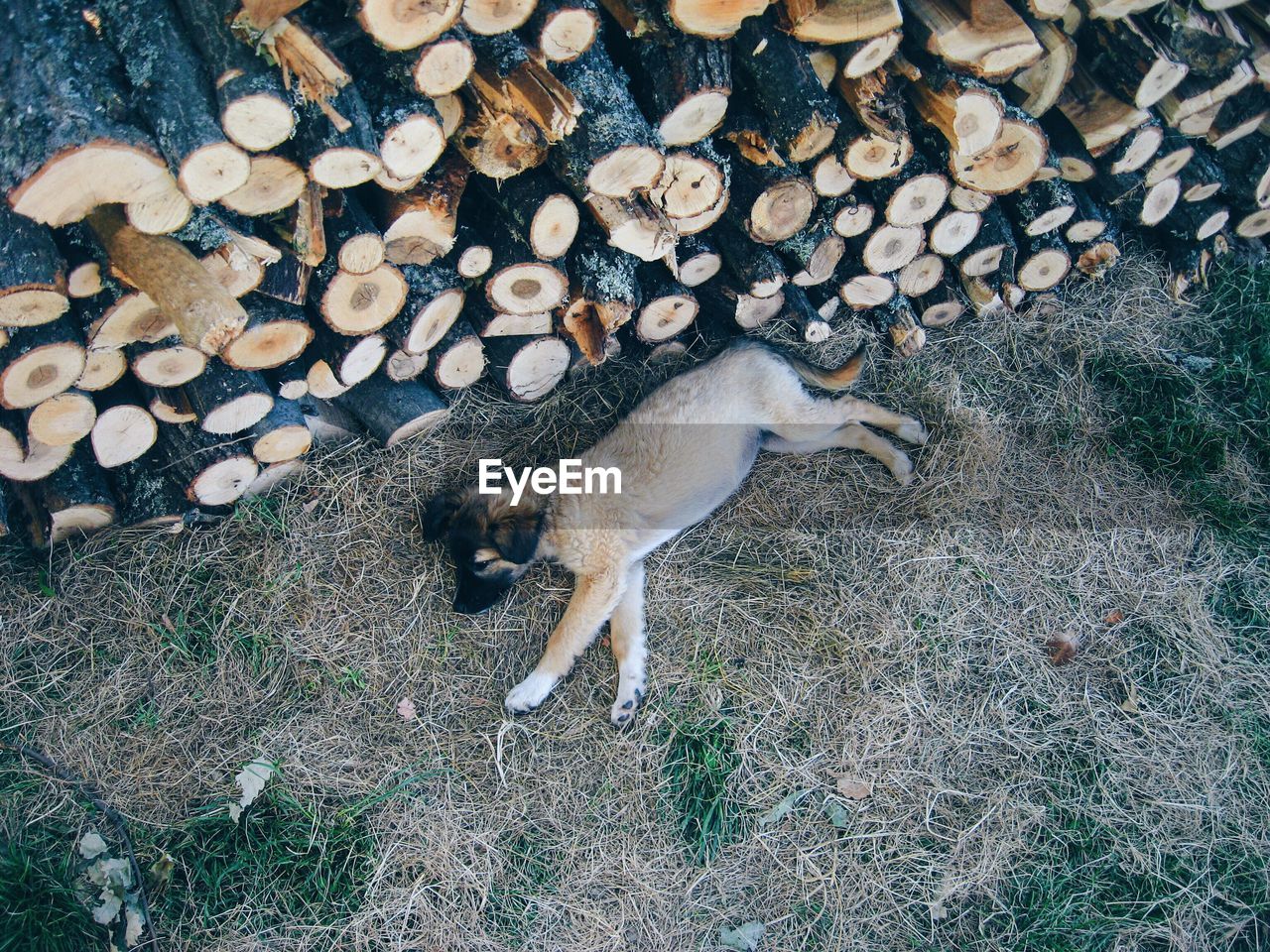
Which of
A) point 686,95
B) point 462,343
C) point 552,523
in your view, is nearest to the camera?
point 686,95

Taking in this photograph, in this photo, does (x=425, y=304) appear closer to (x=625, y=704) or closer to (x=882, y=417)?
(x=625, y=704)

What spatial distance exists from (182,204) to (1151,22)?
3.62m

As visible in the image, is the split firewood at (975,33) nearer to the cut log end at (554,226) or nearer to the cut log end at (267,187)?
the cut log end at (554,226)

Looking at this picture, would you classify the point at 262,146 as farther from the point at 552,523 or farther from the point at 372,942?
the point at 372,942

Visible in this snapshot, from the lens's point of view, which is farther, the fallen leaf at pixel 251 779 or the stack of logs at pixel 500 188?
the fallen leaf at pixel 251 779

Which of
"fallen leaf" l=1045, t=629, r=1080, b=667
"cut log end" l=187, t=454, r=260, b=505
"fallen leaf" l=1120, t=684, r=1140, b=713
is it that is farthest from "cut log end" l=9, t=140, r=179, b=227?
"fallen leaf" l=1120, t=684, r=1140, b=713

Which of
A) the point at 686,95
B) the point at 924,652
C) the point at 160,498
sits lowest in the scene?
the point at 924,652

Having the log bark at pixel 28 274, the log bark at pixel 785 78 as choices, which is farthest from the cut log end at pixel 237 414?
the log bark at pixel 785 78

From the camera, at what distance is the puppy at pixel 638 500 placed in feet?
11.8

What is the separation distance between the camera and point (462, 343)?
136 inches

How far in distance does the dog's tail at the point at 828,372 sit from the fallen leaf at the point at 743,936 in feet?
7.36

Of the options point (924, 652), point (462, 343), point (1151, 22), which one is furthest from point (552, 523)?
point (1151, 22)

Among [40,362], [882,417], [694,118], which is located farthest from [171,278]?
[882,417]

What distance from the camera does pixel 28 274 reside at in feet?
8.20
